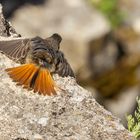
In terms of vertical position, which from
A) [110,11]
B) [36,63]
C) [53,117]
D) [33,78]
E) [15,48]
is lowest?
[53,117]

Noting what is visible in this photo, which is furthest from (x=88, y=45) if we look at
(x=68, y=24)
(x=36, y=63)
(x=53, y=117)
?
(x=53, y=117)

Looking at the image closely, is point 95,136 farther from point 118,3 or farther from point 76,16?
point 118,3

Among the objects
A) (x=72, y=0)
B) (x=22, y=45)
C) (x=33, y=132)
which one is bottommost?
(x=33, y=132)

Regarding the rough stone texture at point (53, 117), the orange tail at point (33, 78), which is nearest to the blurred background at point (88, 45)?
the orange tail at point (33, 78)

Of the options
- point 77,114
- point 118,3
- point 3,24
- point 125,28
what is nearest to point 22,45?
point 3,24

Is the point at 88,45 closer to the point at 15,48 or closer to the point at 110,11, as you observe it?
the point at 110,11
